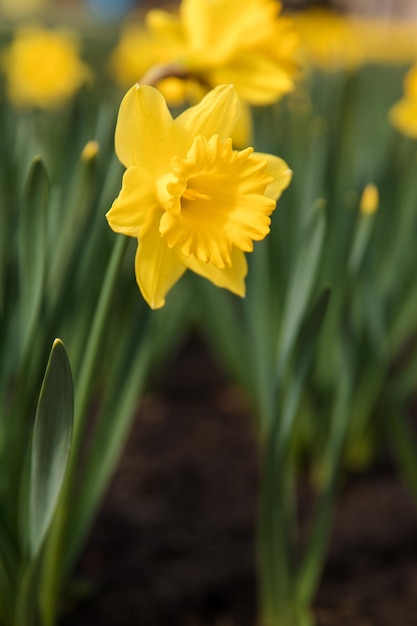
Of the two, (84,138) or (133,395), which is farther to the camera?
(84,138)

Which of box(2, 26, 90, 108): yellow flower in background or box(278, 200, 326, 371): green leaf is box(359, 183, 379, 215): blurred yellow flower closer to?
box(278, 200, 326, 371): green leaf

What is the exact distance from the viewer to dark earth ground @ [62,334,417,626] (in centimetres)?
114

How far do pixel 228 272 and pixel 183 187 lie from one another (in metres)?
0.12

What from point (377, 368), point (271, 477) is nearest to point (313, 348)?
point (271, 477)

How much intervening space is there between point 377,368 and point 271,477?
0.42 metres

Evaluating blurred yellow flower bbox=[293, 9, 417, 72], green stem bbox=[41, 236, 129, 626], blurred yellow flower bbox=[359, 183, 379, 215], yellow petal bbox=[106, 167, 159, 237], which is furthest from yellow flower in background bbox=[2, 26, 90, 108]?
yellow petal bbox=[106, 167, 159, 237]

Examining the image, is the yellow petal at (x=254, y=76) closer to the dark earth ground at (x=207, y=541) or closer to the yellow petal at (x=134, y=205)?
the yellow petal at (x=134, y=205)

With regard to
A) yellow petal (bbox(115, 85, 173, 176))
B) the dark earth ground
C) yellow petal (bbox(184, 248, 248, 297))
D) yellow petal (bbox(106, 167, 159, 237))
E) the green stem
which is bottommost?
the dark earth ground

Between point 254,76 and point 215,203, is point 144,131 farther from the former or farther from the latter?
point 254,76

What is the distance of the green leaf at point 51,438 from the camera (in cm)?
67

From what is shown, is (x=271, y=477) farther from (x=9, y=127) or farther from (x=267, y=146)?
(x=9, y=127)

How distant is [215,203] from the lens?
73cm

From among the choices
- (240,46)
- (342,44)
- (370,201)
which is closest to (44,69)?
(342,44)

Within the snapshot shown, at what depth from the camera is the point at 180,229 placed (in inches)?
26.5
